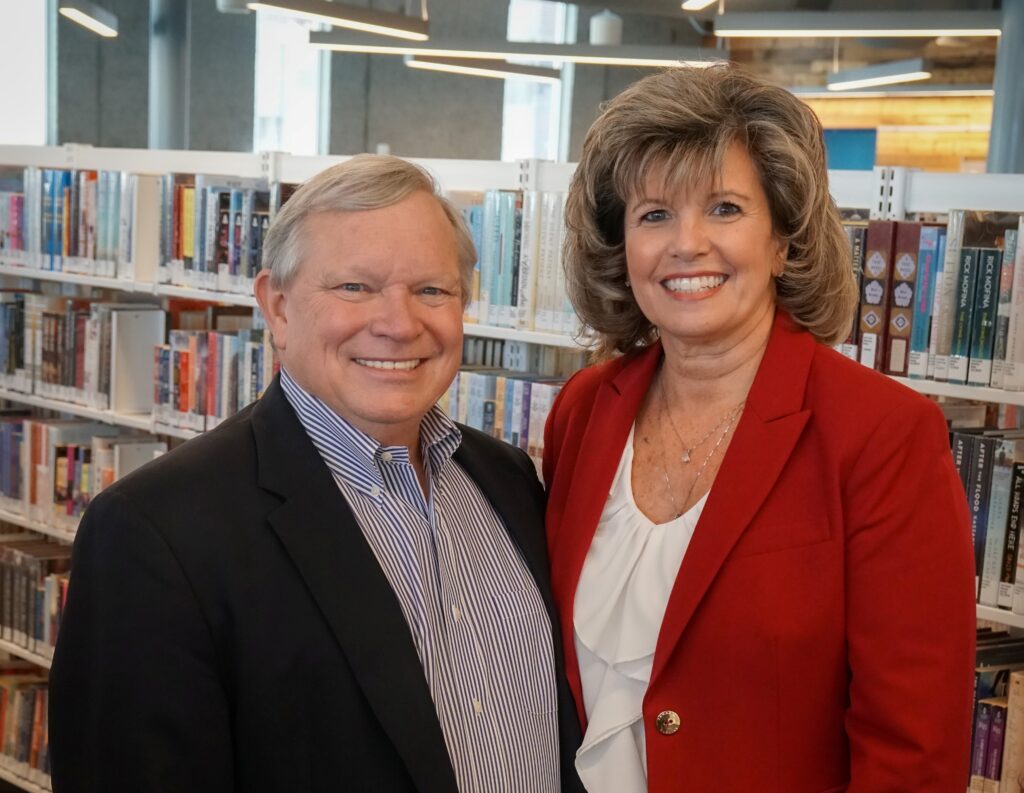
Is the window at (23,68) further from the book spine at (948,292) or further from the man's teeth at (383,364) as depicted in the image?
the man's teeth at (383,364)

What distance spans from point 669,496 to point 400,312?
1.81 feet

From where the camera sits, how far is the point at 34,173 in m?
5.03

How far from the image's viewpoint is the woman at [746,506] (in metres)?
1.69

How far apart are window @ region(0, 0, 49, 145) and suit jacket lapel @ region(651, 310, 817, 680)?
9.29m

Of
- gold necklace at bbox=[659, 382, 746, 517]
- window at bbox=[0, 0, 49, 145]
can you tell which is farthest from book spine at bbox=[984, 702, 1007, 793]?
window at bbox=[0, 0, 49, 145]

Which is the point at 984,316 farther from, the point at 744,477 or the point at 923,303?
the point at 744,477

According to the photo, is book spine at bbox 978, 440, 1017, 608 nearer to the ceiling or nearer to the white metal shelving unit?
the white metal shelving unit

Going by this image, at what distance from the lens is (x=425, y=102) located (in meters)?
12.6

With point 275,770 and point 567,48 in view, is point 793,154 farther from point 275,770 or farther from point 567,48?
point 567,48

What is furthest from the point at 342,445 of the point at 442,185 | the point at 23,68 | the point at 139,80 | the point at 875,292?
the point at 139,80

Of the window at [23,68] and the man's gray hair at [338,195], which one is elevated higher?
the window at [23,68]

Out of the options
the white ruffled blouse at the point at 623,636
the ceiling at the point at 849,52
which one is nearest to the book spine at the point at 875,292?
the white ruffled blouse at the point at 623,636

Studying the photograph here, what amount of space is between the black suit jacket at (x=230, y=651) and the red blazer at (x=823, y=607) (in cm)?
43

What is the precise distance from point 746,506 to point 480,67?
313 inches
